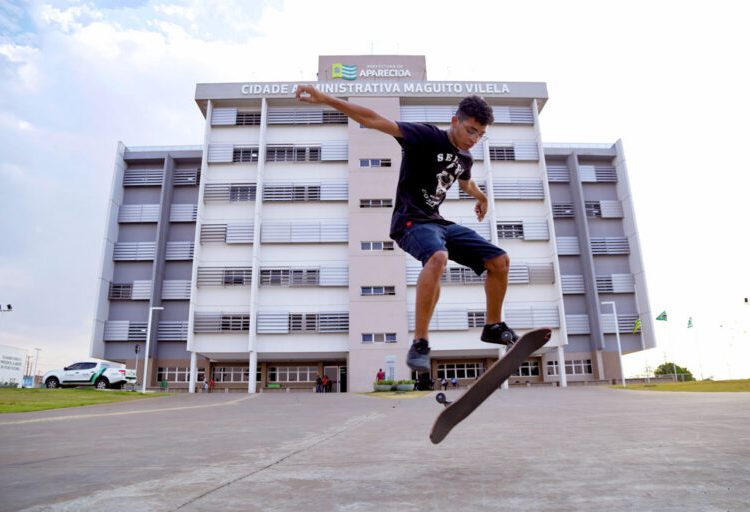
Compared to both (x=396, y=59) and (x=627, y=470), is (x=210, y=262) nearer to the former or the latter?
(x=396, y=59)

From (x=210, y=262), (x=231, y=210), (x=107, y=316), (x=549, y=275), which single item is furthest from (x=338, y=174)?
(x=107, y=316)

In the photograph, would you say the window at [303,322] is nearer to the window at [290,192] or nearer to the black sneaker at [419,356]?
the window at [290,192]

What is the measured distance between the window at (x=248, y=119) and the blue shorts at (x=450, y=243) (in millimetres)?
42472

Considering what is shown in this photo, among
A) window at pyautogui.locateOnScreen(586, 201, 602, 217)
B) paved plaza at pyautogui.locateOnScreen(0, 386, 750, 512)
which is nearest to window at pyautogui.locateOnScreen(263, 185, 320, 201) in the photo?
window at pyautogui.locateOnScreen(586, 201, 602, 217)

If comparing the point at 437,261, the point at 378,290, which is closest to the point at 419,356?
the point at 437,261

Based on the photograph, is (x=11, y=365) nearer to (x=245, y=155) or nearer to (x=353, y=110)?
(x=245, y=155)

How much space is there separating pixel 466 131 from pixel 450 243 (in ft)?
3.24

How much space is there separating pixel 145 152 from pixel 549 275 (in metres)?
41.6

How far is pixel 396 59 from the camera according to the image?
4622cm

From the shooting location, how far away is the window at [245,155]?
43.0 meters

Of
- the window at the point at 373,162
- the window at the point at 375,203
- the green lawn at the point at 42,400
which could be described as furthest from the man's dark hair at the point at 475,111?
the window at the point at 373,162

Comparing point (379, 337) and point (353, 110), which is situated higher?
point (379, 337)

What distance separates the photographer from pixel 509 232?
4194 cm

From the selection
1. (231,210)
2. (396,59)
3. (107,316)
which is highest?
(396,59)
